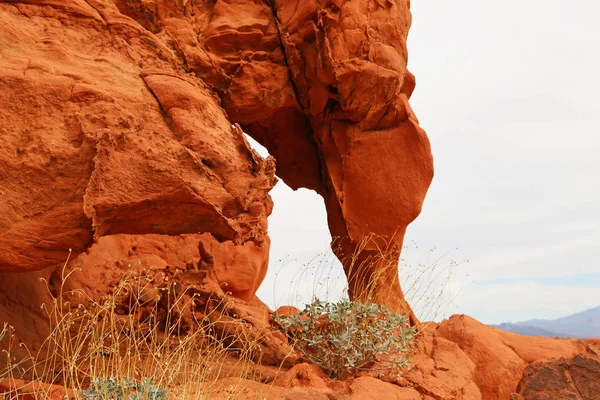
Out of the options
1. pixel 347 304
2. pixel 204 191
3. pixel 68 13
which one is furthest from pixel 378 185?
pixel 68 13

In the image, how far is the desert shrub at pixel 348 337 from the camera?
4.77m

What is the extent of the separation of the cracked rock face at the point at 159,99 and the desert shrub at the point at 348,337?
119cm

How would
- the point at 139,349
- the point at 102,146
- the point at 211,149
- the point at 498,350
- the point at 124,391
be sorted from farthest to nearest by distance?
the point at 498,350
the point at 139,349
the point at 211,149
the point at 102,146
the point at 124,391

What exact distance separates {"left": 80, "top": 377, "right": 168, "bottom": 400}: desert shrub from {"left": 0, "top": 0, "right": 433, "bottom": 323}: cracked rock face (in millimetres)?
941

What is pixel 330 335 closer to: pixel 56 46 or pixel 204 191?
pixel 204 191

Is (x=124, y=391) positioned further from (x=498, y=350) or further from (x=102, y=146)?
(x=498, y=350)

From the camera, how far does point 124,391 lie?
317 cm

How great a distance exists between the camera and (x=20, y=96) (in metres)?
3.54

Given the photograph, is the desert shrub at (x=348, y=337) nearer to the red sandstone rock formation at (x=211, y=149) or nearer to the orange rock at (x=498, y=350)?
the red sandstone rock formation at (x=211, y=149)

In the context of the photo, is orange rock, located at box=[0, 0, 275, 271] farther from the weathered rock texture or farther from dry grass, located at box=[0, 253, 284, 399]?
the weathered rock texture

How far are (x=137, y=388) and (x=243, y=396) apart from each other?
688 mm

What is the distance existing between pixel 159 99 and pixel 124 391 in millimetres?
2018

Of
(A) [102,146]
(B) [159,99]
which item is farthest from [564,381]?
(A) [102,146]

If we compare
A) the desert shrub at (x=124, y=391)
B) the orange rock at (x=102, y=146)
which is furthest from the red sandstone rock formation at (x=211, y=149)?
the desert shrub at (x=124, y=391)
